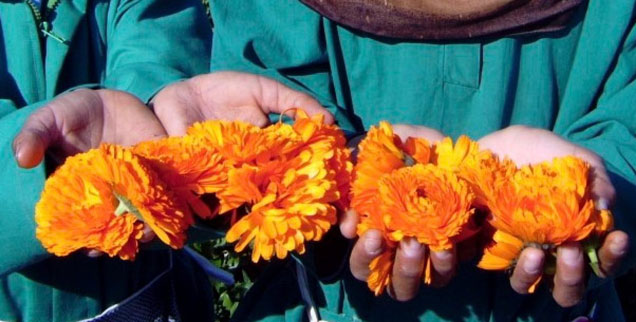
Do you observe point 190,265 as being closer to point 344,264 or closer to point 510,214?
point 344,264

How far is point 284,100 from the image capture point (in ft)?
5.85

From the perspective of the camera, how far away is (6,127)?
1.71 m

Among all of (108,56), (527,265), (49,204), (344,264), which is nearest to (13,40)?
(108,56)

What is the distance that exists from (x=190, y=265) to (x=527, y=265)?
3.46ft

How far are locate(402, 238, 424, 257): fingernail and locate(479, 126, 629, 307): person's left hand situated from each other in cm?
17

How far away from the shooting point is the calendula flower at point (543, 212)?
4.64 feet

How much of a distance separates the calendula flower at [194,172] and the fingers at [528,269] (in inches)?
20.8

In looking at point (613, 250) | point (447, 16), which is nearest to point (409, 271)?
point (613, 250)

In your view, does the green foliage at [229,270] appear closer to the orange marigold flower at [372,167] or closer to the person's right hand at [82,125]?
the person's right hand at [82,125]

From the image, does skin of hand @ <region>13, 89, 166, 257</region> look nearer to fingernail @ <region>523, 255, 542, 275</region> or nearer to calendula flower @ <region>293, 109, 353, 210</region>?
calendula flower @ <region>293, 109, 353, 210</region>

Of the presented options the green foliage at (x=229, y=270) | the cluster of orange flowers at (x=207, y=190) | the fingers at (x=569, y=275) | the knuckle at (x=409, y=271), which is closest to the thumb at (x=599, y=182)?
the fingers at (x=569, y=275)

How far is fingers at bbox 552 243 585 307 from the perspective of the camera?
4.76ft

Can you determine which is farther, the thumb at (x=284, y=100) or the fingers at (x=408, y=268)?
the thumb at (x=284, y=100)

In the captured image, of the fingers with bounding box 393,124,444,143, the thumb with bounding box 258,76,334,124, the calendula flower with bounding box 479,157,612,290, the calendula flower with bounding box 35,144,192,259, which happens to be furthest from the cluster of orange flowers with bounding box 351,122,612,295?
the calendula flower with bounding box 35,144,192,259
